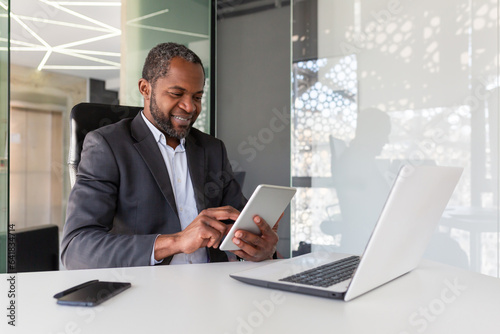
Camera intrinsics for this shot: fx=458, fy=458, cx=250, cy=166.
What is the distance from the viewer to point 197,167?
1800 mm

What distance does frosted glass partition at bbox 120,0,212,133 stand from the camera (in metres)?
3.24

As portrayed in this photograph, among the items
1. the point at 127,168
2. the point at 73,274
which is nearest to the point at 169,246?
the point at 73,274

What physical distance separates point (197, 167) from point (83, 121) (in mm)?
454

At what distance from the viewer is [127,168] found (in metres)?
1.56

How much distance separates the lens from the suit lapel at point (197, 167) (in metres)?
1.72

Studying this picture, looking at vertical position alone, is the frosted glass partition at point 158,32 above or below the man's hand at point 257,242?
above

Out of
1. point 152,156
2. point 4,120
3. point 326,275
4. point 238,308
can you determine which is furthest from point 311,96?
point 238,308

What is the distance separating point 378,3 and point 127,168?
205cm

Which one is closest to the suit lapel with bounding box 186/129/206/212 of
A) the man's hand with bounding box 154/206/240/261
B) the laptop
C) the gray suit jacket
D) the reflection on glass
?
the gray suit jacket

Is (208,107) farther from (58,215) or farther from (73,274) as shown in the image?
(73,274)

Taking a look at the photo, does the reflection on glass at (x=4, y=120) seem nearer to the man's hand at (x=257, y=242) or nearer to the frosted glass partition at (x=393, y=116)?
the man's hand at (x=257, y=242)

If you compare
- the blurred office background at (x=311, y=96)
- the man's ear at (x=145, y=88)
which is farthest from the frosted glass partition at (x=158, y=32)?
the man's ear at (x=145, y=88)

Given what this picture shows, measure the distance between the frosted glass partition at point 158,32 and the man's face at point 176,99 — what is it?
152 centimetres

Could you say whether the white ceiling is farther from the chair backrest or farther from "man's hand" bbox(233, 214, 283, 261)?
"man's hand" bbox(233, 214, 283, 261)
